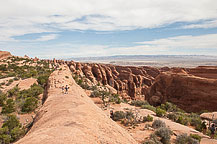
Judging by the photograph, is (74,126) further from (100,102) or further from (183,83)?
(183,83)

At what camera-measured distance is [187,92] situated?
24688mm

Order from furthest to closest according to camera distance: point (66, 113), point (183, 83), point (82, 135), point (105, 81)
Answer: point (105, 81), point (183, 83), point (66, 113), point (82, 135)

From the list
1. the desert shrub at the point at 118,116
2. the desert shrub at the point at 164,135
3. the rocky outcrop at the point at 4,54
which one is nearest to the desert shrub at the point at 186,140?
the desert shrub at the point at 164,135

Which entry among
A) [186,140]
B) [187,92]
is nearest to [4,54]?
[187,92]

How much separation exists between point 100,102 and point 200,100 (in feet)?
59.5

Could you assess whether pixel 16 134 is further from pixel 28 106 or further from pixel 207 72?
pixel 207 72

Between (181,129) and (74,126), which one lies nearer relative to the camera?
(74,126)

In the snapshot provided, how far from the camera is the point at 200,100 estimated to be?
75.0ft

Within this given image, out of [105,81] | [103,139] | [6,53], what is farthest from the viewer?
[6,53]

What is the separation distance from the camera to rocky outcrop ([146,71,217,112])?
2211 centimetres

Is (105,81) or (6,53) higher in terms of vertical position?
(6,53)

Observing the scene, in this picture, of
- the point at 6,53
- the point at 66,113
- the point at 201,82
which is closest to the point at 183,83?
the point at 201,82

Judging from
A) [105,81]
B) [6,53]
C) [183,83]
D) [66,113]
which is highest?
[6,53]

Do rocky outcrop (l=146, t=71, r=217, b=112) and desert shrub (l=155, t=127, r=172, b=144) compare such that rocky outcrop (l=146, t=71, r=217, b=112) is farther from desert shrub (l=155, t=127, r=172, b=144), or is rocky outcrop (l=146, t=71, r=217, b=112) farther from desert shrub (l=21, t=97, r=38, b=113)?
desert shrub (l=21, t=97, r=38, b=113)
